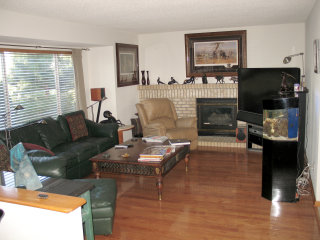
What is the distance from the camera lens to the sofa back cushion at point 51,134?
518 centimetres

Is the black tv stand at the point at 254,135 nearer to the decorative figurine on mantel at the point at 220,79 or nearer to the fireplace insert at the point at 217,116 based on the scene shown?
the fireplace insert at the point at 217,116

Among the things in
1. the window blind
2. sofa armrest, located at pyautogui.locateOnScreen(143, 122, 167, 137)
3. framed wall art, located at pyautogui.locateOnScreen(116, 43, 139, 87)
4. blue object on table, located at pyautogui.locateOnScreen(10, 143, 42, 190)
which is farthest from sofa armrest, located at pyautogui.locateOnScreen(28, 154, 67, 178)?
framed wall art, located at pyautogui.locateOnScreen(116, 43, 139, 87)

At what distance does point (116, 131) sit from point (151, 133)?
68 centimetres

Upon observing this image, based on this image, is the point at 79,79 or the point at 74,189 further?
the point at 79,79

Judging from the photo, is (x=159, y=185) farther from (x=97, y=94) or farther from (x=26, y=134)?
(x=97, y=94)

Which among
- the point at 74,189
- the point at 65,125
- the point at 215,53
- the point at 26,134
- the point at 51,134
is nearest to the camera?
the point at 74,189

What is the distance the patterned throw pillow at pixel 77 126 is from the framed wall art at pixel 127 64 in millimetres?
1311

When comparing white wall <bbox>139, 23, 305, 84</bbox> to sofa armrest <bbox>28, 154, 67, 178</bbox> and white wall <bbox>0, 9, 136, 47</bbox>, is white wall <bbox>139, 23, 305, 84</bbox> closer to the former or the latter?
white wall <bbox>0, 9, 136, 47</bbox>

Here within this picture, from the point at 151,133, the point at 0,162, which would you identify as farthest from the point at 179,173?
the point at 0,162

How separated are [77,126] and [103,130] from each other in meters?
0.47

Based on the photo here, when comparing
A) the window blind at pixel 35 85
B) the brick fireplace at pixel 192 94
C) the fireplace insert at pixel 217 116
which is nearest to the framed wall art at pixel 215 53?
the brick fireplace at pixel 192 94

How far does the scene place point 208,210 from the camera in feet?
13.0

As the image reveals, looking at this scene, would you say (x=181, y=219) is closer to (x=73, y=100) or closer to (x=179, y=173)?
(x=179, y=173)

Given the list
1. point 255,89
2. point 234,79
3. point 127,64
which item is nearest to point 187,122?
point 234,79
